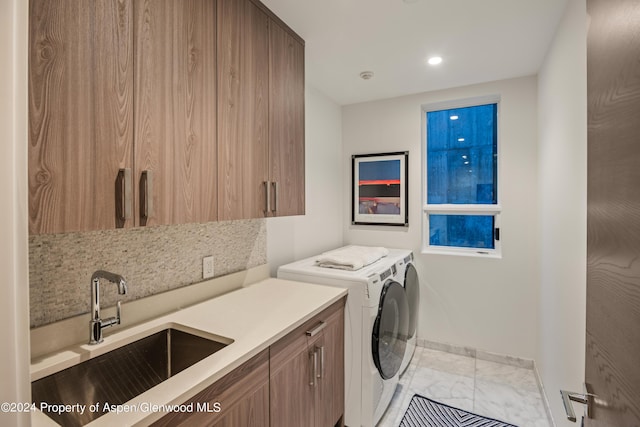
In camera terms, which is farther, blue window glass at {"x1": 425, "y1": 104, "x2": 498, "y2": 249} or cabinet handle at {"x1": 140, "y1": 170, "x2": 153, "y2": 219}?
blue window glass at {"x1": 425, "y1": 104, "x2": 498, "y2": 249}

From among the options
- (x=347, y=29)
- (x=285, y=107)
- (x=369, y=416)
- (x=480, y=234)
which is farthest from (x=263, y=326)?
(x=480, y=234)

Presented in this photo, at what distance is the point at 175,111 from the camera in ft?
3.82

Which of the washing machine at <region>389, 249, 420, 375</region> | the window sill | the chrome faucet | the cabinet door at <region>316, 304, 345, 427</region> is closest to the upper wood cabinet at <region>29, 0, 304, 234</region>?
the chrome faucet

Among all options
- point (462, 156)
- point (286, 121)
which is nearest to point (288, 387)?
point (286, 121)

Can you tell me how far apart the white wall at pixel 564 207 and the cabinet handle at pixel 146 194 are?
1.75 meters

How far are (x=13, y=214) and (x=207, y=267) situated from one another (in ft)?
4.18

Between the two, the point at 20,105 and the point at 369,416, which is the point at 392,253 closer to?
the point at 369,416

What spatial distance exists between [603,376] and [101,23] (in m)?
1.55

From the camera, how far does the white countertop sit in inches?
34.1

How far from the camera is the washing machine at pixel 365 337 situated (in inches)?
73.0

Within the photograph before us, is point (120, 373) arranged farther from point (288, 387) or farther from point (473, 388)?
point (473, 388)

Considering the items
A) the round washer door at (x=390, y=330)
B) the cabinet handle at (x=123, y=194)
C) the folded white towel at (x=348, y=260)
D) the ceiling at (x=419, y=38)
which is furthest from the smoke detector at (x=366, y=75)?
the cabinet handle at (x=123, y=194)

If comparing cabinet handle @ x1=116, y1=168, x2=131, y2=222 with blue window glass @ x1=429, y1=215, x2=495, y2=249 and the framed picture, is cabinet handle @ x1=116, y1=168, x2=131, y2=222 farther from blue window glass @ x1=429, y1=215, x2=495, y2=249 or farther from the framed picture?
blue window glass @ x1=429, y1=215, x2=495, y2=249

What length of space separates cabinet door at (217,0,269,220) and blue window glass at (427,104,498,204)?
1.95 m
